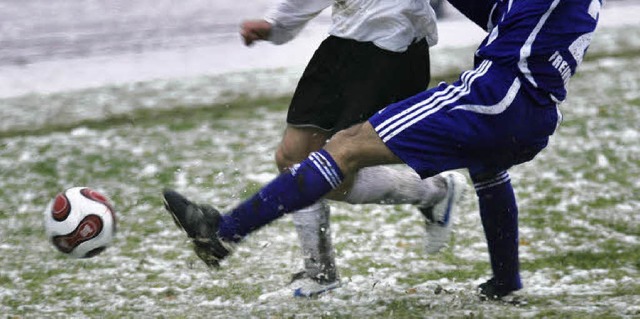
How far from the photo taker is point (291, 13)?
4594 mm

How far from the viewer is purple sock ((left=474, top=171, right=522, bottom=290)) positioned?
4520 millimetres

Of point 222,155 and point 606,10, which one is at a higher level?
point 222,155

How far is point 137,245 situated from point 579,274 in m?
2.06

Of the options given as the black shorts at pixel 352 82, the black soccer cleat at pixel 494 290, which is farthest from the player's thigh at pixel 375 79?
the black soccer cleat at pixel 494 290

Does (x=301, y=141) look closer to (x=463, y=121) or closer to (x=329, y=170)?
(x=329, y=170)

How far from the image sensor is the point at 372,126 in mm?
4020

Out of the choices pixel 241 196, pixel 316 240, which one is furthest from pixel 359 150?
pixel 241 196

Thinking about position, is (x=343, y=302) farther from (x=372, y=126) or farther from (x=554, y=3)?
(x=554, y=3)

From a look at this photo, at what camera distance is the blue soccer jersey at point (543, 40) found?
396 cm

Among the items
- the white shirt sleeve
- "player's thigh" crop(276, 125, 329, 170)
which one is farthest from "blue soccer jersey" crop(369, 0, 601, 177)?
the white shirt sleeve

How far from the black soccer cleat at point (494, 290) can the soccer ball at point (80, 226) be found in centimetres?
143

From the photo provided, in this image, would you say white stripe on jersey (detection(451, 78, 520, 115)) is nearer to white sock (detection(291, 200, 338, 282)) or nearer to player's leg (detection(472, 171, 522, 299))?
player's leg (detection(472, 171, 522, 299))

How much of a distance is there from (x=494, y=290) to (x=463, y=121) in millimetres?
957

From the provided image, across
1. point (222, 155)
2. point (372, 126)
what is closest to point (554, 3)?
point (372, 126)
